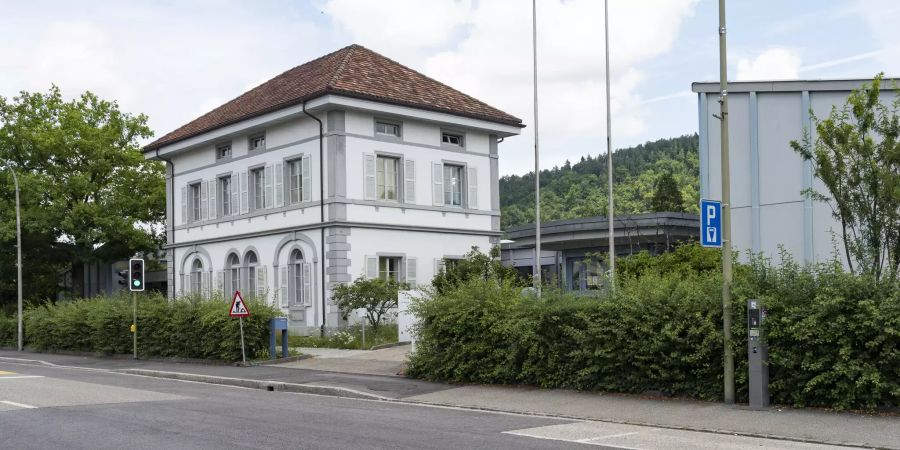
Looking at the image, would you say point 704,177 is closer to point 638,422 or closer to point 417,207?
point 417,207

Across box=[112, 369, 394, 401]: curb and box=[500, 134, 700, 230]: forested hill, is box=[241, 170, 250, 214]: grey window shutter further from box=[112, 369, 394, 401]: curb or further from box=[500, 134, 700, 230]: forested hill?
box=[500, 134, 700, 230]: forested hill

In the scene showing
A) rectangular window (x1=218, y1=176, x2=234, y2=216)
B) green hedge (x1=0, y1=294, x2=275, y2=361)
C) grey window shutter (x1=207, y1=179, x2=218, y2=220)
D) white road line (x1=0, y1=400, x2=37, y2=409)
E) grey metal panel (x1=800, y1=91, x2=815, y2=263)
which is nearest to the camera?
white road line (x1=0, y1=400, x2=37, y2=409)

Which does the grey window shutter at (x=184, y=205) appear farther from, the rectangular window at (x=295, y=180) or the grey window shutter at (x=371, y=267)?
the grey window shutter at (x=371, y=267)

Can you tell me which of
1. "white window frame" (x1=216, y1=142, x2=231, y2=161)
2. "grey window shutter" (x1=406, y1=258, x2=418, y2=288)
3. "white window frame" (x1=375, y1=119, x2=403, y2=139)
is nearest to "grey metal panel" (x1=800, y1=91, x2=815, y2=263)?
"grey window shutter" (x1=406, y1=258, x2=418, y2=288)

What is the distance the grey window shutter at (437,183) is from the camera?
114 feet

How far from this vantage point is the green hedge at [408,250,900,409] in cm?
1252

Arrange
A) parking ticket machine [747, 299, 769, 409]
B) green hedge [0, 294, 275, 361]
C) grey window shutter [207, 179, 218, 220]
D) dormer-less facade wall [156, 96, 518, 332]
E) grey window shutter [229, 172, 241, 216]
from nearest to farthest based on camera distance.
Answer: parking ticket machine [747, 299, 769, 409], green hedge [0, 294, 275, 361], dormer-less facade wall [156, 96, 518, 332], grey window shutter [229, 172, 241, 216], grey window shutter [207, 179, 218, 220]

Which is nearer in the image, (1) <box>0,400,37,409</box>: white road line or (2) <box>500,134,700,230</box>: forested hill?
(1) <box>0,400,37,409</box>: white road line

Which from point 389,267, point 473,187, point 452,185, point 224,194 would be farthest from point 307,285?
point 473,187

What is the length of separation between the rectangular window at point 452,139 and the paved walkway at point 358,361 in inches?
419

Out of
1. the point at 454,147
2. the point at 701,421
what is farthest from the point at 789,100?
the point at 701,421

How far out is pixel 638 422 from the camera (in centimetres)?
1296

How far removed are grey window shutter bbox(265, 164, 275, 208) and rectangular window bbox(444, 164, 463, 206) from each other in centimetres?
646

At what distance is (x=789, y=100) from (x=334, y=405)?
17831 mm
